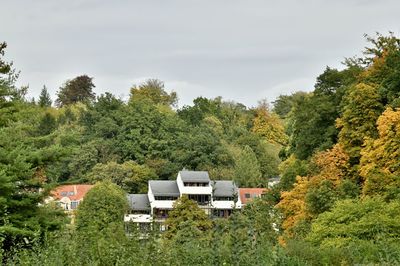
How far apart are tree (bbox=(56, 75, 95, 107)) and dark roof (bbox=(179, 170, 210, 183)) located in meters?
33.3

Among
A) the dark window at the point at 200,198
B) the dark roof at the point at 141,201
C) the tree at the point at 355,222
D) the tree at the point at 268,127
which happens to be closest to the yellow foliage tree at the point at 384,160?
the tree at the point at 355,222

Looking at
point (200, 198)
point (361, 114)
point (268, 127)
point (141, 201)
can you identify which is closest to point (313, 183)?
point (361, 114)

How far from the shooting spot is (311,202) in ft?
84.0

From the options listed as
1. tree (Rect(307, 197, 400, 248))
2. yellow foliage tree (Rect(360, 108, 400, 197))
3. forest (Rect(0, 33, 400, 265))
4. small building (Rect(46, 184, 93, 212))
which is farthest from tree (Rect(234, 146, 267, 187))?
tree (Rect(307, 197, 400, 248))

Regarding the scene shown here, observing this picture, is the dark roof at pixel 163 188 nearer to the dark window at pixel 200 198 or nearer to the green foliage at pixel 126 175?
the dark window at pixel 200 198

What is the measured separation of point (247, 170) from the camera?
62.0m

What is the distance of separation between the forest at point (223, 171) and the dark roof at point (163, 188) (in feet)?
→ 8.13

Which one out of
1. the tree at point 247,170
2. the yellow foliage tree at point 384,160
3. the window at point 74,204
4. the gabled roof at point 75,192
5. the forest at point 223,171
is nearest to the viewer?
the forest at point 223,171

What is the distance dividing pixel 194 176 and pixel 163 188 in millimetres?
2678

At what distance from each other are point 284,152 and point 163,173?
693 inches

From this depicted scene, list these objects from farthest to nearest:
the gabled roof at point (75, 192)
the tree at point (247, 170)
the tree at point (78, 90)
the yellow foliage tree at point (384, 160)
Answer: the tree at point (78, 90) → the tree at point (247, 170) → the gabled roof at point (75, 192) → the yellow foliage tree at point (384, 160)

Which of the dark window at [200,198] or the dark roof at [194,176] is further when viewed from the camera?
the dark window at [200,198]

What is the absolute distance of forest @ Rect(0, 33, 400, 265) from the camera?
8500 millimetres

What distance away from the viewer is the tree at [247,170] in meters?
60.8
